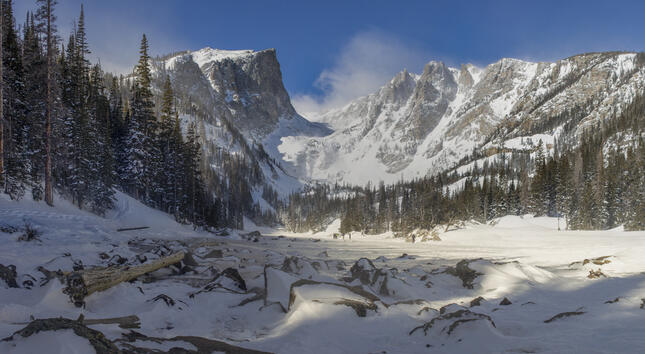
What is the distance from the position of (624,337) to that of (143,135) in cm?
4555

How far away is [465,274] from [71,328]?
1219 cm

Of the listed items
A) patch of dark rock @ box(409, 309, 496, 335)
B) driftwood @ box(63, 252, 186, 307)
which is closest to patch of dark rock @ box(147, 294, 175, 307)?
driftwood @ box(63, 252, 186, 307)

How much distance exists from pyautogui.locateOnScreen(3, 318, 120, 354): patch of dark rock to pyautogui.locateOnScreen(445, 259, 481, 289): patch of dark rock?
36.6 feet

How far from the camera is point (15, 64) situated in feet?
92.5

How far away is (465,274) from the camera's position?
39.5 ft

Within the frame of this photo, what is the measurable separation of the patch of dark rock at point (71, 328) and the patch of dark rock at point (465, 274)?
11.2 meters

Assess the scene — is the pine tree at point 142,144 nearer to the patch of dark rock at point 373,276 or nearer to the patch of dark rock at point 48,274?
the patch of dark rock at point 48,274

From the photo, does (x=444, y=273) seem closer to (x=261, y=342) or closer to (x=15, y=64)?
(x=261, y=342)

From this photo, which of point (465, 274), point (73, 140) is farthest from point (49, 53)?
point (465, 274)

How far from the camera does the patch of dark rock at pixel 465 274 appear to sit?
11.5 metres

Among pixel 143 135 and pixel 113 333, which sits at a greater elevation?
pixel 143 135

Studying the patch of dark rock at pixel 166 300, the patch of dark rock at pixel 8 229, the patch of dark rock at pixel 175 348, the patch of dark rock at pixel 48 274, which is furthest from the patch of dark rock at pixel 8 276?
the patch of dark rock at pixel 8 229

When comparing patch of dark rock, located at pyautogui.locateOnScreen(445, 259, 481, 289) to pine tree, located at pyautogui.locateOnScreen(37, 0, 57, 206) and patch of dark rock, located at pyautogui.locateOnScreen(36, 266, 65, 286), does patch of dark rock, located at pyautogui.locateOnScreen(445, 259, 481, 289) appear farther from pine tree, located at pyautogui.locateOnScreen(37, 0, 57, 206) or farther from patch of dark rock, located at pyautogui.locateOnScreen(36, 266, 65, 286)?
pine tree, located at pyautogui.locateOnScreen(37, 0, 57, 206)

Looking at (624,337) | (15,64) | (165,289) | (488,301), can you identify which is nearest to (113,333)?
(165,289)
